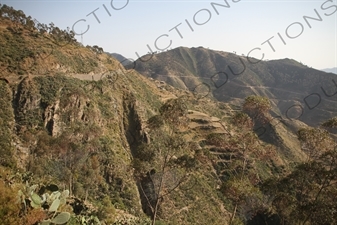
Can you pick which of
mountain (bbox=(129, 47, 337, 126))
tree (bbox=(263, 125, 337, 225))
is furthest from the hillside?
mountain (bbox=(129, 47, 337, 126))

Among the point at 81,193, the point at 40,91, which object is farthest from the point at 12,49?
the point at 81,193

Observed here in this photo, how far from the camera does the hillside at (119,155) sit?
11773 millimetres

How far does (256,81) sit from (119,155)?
13791cm

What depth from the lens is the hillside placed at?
11773mm

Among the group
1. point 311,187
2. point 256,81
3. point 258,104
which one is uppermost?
point 258,104

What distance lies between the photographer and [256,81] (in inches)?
6225

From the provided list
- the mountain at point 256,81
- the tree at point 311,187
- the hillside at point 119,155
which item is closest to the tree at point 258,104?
the hillside at point 119,155

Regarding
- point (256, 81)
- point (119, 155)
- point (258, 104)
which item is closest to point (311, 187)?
point (258, 104)

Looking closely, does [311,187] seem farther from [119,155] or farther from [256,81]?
[256,81]

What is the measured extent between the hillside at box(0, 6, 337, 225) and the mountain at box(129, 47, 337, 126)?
68.9m

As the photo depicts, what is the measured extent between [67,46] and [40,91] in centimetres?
1810

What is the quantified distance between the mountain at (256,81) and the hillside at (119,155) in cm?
6894

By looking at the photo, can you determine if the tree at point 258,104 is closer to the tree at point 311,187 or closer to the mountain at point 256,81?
the tree at point 311,187

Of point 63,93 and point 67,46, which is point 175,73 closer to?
point 67,46
